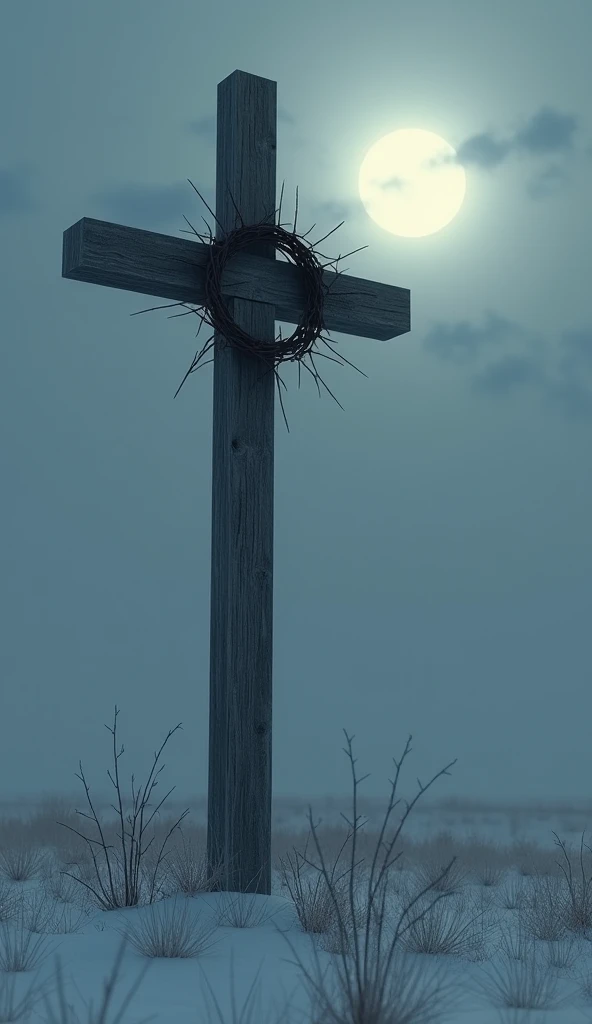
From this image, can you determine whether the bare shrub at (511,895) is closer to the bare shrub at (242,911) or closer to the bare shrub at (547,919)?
the bare shrub at (547,919)

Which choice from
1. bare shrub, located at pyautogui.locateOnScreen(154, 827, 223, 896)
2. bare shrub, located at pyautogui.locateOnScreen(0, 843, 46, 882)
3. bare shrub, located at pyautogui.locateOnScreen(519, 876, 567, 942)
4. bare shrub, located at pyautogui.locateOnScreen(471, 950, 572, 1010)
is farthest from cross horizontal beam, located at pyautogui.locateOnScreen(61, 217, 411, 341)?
bare shrub, located at pyautogui.locateOnScreen(0, 843, 46, 882)

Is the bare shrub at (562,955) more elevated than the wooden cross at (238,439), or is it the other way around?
the wooden cross at (238,439)

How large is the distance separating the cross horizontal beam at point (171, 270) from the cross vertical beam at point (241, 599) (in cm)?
10

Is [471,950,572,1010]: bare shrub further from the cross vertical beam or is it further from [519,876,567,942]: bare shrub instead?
the cross vertical beam

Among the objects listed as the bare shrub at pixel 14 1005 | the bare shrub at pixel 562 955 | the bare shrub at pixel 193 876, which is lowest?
the bare shrub at pixel 562 955

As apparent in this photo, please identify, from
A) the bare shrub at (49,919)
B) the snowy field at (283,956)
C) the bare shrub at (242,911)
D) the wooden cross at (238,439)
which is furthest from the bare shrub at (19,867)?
the bare shrub at (242,911)

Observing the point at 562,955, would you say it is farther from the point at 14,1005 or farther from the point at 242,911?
the point at 14,1005

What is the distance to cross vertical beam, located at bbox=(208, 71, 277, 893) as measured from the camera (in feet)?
14.0

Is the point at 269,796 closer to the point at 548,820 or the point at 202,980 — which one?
Answer: the point at 202,980

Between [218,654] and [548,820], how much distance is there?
15.0 metres

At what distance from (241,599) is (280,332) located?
4.23 ft

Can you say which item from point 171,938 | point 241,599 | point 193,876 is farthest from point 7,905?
point 241,599

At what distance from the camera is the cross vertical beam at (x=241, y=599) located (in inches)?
167

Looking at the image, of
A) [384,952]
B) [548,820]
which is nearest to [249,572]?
[384,952]
